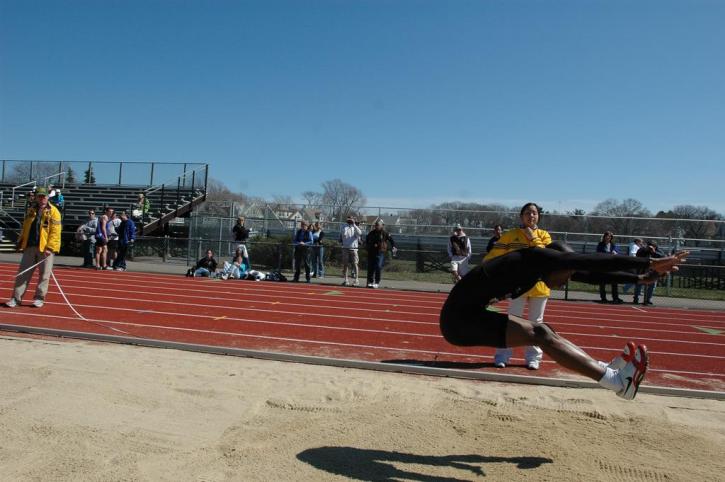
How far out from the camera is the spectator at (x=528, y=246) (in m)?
5.98

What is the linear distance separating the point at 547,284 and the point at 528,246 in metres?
1.45

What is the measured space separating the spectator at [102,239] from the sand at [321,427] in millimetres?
11125

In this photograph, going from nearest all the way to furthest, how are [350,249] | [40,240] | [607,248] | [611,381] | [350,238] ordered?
[611,381]
[40,240]
[607,248]
[350,249]
[350,238]

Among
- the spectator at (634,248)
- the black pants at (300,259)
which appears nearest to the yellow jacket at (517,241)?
the spectator at (634,248)

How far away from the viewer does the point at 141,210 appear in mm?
25000

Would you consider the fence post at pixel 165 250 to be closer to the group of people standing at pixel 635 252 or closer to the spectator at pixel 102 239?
the spectator at pixel 102 239

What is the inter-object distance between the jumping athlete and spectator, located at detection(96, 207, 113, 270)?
15.0m

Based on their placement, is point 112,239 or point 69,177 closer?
point 112,239

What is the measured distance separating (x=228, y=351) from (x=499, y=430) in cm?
368

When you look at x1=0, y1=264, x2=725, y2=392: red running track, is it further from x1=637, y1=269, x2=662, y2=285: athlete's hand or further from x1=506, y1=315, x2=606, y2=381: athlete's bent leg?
x1=637, y1=269, x2=662, y2=285: athlete's hand

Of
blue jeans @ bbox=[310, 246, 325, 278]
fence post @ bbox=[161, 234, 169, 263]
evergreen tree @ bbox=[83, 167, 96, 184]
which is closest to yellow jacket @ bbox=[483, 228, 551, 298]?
blue jeans @ bbox=[310, 246, 325, 278]

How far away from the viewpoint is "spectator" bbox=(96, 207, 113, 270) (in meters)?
16.8

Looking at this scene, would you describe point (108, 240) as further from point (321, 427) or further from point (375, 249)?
point (321, 427)

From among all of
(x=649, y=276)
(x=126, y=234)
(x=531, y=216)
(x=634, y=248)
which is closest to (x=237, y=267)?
(x=126, y=234)
